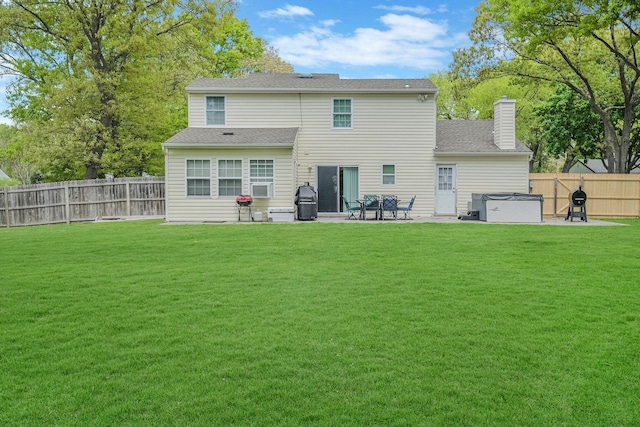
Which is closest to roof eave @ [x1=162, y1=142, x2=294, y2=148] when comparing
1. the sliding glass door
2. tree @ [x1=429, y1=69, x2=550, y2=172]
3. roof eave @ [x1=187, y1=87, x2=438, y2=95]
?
the sliding glass door

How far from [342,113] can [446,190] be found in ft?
16.3

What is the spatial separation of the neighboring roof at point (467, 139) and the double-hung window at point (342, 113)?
3.48m

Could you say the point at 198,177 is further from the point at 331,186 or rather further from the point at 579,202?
the point at 579,202

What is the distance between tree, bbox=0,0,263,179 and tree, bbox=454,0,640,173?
1347cm

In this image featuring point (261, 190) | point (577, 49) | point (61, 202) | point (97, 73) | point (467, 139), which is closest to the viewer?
point (261, 190)

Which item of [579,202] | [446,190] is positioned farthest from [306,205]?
[579,202]

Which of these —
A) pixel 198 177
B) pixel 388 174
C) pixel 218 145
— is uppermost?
pixel 218 145

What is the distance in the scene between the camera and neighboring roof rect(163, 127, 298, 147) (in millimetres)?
16141

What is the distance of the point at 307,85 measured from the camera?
1834 cm

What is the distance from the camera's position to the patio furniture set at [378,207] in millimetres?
16688

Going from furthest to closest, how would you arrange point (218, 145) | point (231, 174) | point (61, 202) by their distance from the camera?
point (61, 202) < point (231, 174) < point (218, 145)

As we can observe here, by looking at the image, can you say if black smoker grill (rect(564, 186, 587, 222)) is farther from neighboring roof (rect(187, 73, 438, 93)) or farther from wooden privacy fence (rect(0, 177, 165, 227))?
wooden privacy fence (rect(0, 177, 165, 227))

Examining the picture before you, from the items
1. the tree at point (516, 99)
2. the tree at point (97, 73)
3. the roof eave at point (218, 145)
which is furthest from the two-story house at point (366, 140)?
the tree at point (516, 99)

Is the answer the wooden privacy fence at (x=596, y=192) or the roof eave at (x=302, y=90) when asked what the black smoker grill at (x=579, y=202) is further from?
the roof eave at (x=302, y=90)
